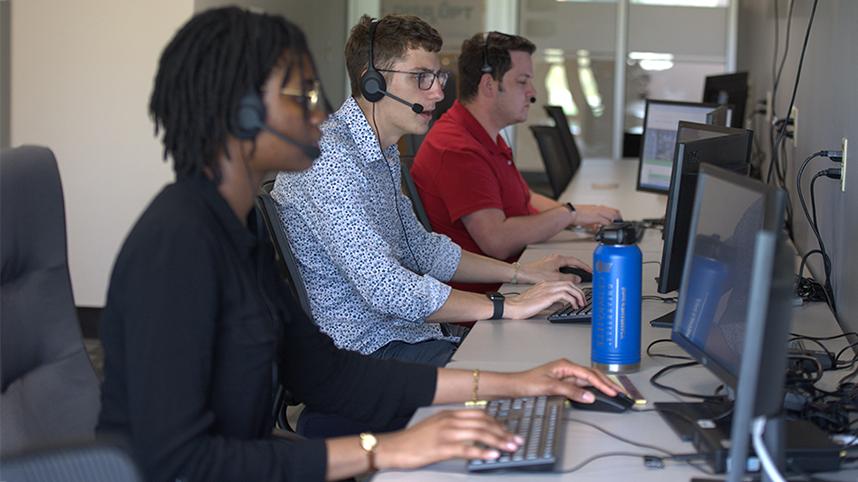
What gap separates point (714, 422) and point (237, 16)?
849 mm

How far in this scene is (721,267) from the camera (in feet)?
4.83

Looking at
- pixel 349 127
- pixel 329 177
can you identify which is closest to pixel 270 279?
pixel 329 177

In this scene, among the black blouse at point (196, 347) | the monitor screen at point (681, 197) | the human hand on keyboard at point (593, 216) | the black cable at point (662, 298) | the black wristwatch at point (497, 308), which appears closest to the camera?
the black blouse at point (196, 347)

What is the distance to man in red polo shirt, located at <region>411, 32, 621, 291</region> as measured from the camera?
316cm

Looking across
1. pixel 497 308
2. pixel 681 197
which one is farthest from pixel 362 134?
pixel 681 197

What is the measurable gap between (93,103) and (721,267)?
154 inches

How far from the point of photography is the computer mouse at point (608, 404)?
1571 mm

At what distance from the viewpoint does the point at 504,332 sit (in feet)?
6.95

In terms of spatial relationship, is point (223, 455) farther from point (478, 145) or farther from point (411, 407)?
point (478, 145)

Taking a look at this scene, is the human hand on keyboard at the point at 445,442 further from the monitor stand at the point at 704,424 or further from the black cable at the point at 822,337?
the black cable at the point at 822,337

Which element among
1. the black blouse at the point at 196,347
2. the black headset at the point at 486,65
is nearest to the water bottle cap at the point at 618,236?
the black blouse at the point at 196,347

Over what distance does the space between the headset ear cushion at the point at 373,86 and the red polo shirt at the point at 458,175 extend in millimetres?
823

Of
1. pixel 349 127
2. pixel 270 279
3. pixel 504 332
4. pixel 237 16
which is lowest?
pixel 504 332

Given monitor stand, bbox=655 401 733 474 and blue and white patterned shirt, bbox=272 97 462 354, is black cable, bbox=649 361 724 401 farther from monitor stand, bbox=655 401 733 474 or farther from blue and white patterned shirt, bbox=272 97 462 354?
blue and white patterned shirt, bbox=272 97 462 354
